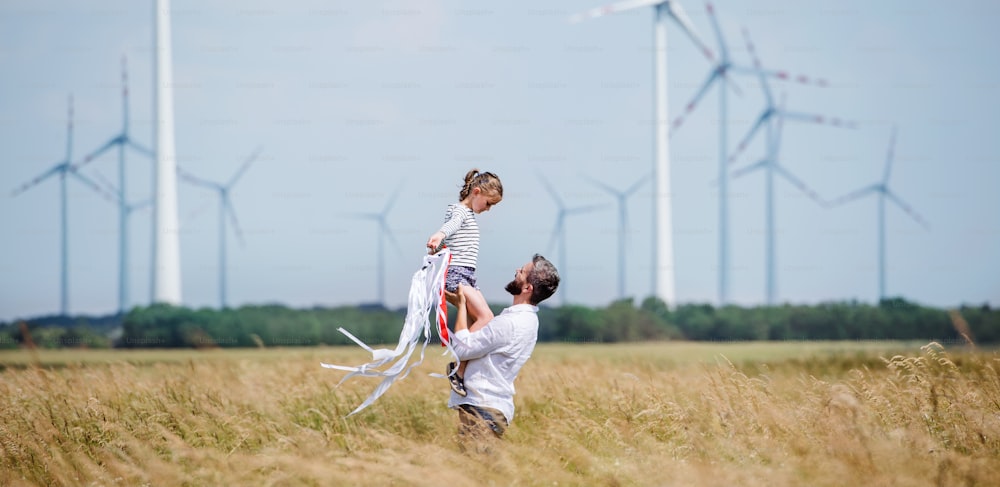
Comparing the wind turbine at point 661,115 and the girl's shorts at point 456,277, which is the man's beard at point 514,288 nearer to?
the girl's shorts at point 456,277

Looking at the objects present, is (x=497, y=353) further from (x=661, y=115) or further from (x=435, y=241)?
(x=661, y=115)

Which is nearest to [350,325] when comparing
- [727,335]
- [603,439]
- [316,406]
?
[727,335]

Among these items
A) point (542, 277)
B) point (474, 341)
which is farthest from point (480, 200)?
point (474, 341)

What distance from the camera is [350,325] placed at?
60438 mm

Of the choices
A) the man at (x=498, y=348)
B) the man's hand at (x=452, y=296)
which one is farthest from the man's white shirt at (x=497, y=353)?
the man's hand at (x=452, y=296)

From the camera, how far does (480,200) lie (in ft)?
32.6

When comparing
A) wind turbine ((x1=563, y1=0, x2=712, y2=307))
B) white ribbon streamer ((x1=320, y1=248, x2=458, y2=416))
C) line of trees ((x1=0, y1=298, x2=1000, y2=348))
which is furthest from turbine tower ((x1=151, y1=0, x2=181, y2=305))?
white ribbon streamer ((x1=320, y1=248, x2=458, y2=416))

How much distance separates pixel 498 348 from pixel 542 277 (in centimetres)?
69

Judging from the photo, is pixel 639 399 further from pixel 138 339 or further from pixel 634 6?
pixel 138 339

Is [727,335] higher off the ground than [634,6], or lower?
lower

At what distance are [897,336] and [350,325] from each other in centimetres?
2841

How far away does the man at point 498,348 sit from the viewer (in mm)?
9672

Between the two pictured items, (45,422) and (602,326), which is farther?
(602,326)

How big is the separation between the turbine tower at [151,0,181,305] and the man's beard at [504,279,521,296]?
1872 inches
